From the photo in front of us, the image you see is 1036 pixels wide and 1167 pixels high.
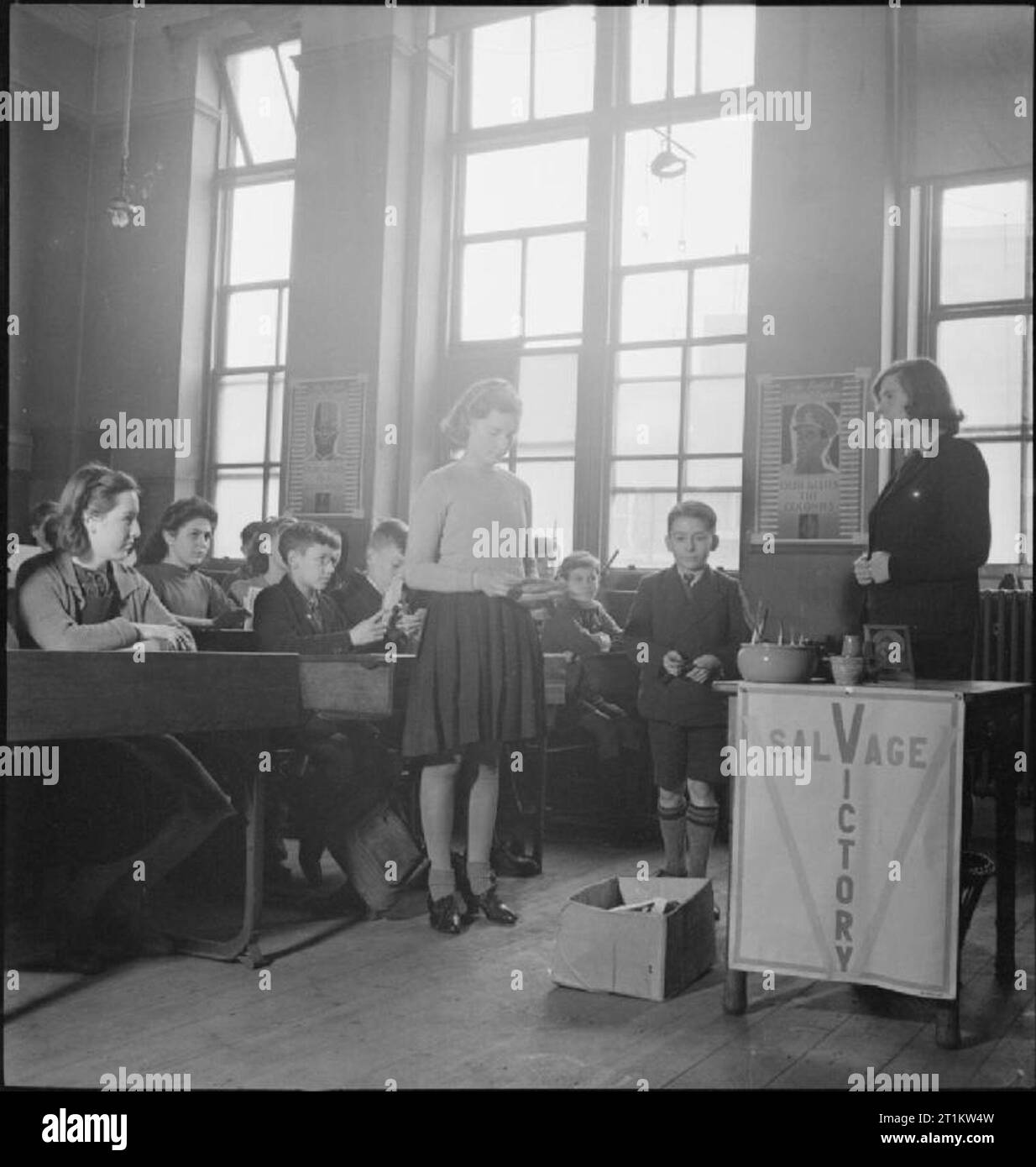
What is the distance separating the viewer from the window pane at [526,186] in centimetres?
643

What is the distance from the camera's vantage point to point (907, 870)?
7.40ft

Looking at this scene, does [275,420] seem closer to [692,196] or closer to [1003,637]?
[692,196]

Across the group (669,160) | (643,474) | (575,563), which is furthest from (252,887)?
(669,160)

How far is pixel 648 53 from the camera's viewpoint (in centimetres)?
626

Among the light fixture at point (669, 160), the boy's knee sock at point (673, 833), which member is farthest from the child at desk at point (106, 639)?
the light fixture at point (669, 160)

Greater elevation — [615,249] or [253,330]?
[615,249]

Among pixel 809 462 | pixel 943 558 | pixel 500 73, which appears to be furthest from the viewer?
pixel 500 73

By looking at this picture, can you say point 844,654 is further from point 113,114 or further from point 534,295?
point 113,114

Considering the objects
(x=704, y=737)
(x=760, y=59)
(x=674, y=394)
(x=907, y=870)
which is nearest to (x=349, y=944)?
(x=704, y=737)

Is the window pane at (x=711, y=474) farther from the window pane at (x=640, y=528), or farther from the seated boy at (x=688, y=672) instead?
the seated boy at (x=688, y=672)

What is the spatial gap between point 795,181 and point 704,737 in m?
3.35

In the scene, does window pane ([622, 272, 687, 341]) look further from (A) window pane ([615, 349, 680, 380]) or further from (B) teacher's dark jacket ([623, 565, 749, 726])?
(B) teacher's dark jacket ([623, 565, 749, 726])

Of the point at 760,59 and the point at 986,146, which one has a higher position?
the point at 760,59

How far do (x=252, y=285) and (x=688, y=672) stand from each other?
501 centimetres
